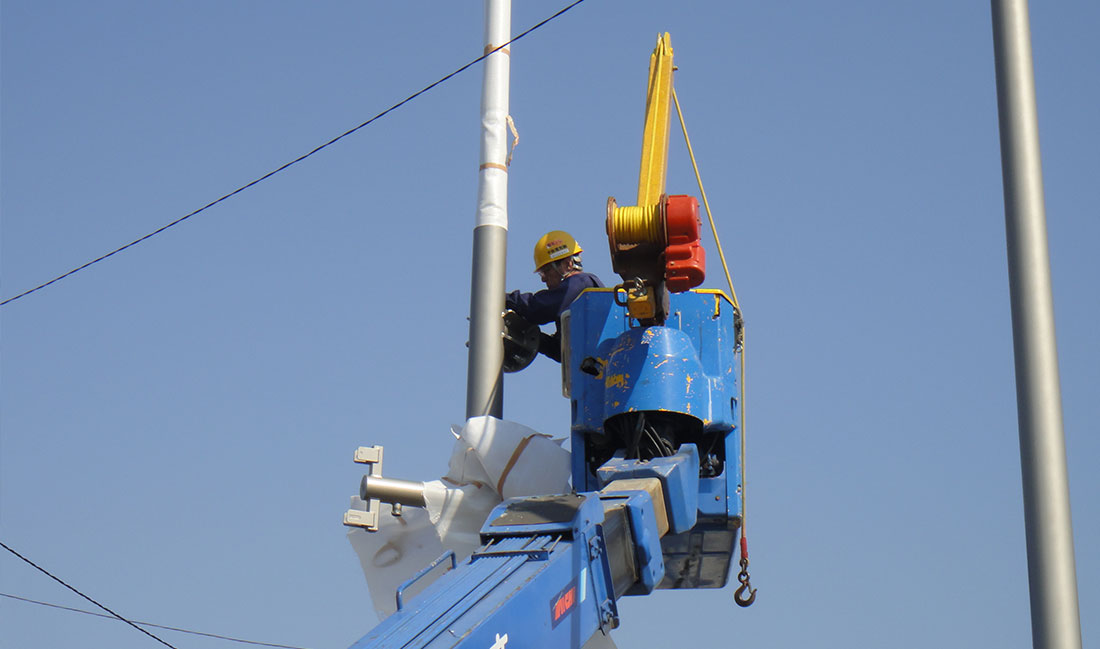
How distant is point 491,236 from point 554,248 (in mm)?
538

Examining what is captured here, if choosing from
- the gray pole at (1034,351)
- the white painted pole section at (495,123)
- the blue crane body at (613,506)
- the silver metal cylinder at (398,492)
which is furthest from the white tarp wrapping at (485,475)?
the gray pole at (1034,351)

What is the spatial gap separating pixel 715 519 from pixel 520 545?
2464mm

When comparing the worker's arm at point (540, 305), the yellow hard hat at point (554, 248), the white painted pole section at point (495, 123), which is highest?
the white painted pole section at point (495, 123)

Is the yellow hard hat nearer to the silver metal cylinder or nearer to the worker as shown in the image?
the worker

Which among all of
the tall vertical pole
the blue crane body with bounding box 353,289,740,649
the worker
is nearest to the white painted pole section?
the tall vertical pole

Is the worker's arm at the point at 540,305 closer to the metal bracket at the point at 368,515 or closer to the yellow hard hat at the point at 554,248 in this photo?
the yellow hard hat at the point at 554,248

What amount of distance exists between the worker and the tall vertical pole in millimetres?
304

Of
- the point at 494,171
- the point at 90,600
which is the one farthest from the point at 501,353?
the point at 90,600

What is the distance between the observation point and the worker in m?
9.35

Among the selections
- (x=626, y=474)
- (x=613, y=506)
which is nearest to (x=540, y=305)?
(x=626, y=474)

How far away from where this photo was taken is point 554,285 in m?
9.77

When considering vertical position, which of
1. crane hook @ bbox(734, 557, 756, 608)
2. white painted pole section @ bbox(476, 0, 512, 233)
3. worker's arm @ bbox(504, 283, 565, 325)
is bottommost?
crane hook @ bbox(734, 557, 756, 608)

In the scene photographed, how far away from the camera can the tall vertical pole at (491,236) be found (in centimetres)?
898

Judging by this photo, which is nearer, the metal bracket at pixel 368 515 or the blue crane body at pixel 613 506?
the blue crane body at pixel 613 506
